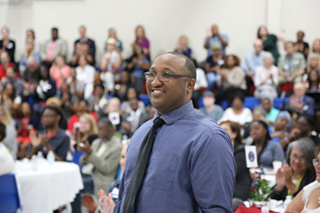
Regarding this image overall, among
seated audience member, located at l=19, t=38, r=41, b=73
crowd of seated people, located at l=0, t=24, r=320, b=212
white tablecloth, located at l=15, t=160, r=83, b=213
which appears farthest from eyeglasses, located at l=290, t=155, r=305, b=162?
seated audience member, located at l=19, t=38, r=41, b=73

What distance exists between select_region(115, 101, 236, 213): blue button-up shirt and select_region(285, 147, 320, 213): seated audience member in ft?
4.48

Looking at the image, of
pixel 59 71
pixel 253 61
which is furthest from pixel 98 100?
pixel 253 61

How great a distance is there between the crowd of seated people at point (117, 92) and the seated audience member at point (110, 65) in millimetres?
25

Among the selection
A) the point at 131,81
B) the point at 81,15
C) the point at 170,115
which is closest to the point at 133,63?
the point at 131,81

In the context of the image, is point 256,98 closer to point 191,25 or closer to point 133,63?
point 133,63

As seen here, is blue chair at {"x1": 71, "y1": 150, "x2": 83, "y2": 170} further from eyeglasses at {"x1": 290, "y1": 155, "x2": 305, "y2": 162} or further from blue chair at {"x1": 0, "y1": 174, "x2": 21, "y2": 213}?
eyeglasses at {"x1": 290, "y1": 155, "x2": 305, "y2": 162}

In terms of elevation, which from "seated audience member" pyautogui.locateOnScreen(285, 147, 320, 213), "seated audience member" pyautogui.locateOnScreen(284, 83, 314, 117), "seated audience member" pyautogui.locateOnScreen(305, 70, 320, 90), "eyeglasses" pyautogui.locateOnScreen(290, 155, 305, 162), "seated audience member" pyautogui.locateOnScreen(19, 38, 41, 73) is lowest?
"seated audience member" pyautogui.locateOnScreen(284, 83, 314, 117)

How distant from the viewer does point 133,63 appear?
13.5 metres

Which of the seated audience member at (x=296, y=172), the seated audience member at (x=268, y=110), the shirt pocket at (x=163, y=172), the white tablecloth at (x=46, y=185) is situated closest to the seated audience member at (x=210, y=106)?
the seated audience member at (x=268, y=110)

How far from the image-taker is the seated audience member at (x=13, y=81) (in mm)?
13117

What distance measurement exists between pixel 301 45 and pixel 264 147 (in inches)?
258

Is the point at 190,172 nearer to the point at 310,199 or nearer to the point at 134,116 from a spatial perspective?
the point at 310,199

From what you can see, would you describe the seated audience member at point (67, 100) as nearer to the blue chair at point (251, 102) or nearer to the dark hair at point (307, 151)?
the blue chair at point (251, 102)

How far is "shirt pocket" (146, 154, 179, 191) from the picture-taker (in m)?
2.33
